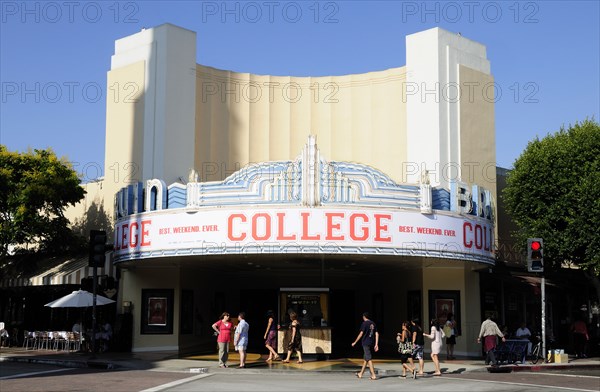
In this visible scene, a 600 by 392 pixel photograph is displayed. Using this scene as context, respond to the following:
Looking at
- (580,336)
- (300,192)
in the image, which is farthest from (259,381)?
(580,336)

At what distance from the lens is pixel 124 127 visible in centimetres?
3397

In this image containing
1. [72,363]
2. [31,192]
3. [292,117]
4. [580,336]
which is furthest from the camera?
[292,117]

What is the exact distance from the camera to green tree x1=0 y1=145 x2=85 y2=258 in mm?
31400

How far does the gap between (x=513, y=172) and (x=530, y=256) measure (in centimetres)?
740

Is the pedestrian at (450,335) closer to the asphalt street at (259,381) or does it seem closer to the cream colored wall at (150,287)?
the asphalt street at (259,381)

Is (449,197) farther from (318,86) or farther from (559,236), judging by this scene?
(318,86)

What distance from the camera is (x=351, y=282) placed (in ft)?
118

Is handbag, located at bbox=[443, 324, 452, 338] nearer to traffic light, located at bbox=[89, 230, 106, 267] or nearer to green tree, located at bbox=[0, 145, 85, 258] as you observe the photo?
traffic light, located at bbox=[89, 230, 106, 267]

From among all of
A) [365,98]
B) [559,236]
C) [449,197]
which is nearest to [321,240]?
[449,197]

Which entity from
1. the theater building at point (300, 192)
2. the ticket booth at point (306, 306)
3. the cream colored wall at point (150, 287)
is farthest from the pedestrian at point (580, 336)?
the cream colored wall at point (150, 287)

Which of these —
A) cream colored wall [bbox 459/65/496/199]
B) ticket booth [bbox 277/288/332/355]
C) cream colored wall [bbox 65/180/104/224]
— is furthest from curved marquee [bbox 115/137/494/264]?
cream colored wall [bbox 65/180/104/224]

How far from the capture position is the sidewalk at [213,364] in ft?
75.6

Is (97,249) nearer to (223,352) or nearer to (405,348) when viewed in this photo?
(223,352)

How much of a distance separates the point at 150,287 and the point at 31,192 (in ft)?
20.5
